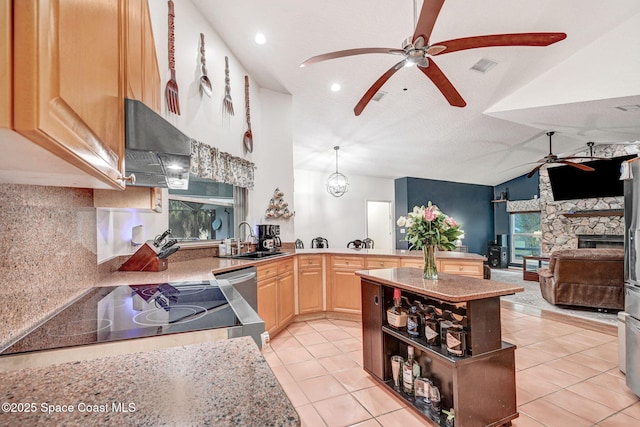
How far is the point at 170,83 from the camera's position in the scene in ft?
8.76

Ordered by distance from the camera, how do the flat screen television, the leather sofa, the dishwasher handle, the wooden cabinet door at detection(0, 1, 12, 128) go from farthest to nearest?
the flat screen television, the leather sofa, the dishwasher handle, the wooden cabinet door at detection(0, 1, 12, 128)

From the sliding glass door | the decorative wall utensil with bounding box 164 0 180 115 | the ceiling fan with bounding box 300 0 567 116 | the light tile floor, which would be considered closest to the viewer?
the ceiling fan with bounding box 300 0 567 116

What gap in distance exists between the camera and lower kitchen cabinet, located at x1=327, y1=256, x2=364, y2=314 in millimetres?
3922

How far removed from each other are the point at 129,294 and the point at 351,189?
684cm

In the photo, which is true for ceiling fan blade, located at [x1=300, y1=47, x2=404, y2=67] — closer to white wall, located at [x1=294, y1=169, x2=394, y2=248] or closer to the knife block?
the knife block

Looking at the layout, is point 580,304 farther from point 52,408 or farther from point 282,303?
point 52,408

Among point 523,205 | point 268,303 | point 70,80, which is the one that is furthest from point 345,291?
point 523,205

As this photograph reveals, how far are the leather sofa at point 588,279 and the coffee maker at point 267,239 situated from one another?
4123mm

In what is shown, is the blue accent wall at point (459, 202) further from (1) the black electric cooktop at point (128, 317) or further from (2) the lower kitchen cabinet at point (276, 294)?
(1) the black electric cooktop at point (128, 317)

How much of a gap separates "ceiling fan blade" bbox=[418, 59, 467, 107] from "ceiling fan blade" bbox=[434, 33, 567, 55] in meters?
0.24

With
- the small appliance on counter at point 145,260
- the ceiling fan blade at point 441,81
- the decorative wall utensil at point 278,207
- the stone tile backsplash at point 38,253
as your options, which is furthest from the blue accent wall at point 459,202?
the stone tile backsplash at point 38,253

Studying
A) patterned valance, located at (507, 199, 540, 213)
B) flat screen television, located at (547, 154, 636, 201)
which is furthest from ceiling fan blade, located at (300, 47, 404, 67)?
patterned valance, located at (507, 199, 540, 213)

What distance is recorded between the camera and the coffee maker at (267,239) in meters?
3.87

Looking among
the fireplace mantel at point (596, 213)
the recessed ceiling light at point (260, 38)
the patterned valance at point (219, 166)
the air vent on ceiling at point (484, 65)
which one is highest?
the recessed ceiling light at point (260, 38)
